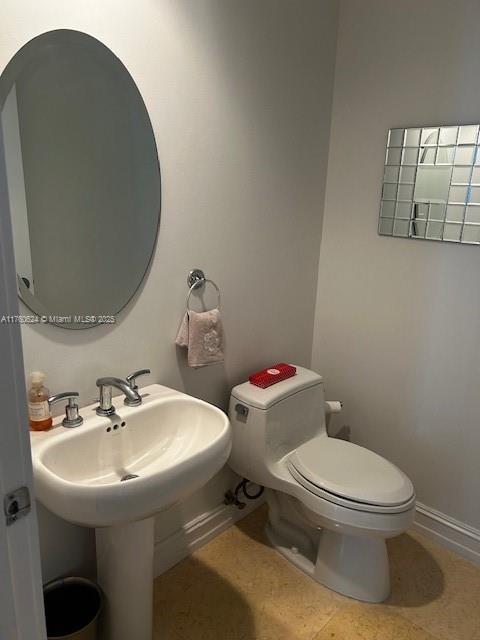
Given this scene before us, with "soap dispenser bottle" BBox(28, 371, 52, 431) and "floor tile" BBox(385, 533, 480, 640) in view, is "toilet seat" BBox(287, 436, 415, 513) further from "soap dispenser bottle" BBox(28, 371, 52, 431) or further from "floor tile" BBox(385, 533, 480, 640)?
"soap dispenser bottle" BBox(28, 371, 52, 431)

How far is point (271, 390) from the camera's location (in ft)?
6.12

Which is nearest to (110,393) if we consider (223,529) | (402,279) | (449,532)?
(223,529)

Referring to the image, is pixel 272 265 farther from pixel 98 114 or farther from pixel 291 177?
pixel 98 114

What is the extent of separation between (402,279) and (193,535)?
1.35 m

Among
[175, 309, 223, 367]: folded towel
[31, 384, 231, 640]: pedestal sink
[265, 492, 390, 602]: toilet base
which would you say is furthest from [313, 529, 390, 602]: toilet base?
[175, 309, 223, 367]: folded towel

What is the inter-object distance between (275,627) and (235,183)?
1556 millimetres

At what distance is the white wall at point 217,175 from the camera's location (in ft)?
4.46

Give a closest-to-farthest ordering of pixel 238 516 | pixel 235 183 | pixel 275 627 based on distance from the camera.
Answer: pixel 275 627
pixel 235 183
pixel 238 516

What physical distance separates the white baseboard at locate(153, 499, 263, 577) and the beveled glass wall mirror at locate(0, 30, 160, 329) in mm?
966

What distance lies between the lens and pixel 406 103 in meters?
1.86

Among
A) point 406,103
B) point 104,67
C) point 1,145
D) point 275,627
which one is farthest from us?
point 406,103

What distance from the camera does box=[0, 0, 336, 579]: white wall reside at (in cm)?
136

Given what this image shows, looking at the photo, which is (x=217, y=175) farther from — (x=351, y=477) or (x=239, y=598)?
(x=239, y=598)

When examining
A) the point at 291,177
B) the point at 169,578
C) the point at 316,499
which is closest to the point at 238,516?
the point at 169,578
